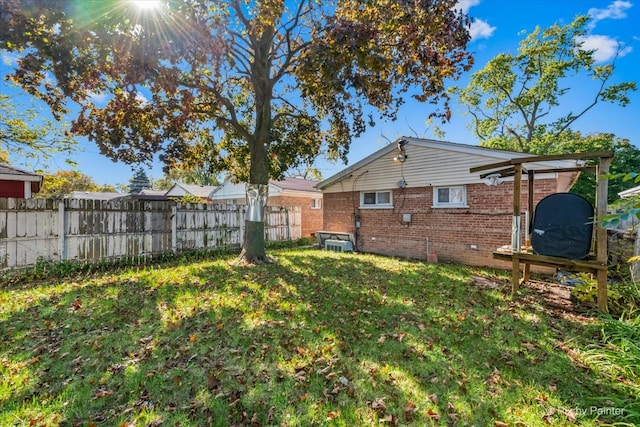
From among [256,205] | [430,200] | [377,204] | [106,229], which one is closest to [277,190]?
[377,204]

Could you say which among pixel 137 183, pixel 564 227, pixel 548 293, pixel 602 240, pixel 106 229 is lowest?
pixel 548 293

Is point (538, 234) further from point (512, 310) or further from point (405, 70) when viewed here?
point (405, 70)

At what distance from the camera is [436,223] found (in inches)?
371

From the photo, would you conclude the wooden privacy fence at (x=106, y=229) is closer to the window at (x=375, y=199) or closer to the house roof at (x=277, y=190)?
the house roof at (x=277, y=190)

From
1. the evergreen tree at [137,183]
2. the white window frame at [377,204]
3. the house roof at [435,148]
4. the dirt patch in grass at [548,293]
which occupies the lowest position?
the dirt patch in grass at [548,293]

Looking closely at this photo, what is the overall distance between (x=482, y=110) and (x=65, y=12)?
89.3ft

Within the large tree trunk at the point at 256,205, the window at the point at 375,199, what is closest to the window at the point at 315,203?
the window at the point at 375,199

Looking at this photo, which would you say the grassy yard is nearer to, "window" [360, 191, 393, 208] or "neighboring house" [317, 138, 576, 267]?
"neighboring house" [317, 138, 576, 267]

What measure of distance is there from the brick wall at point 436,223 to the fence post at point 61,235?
30.3 feet

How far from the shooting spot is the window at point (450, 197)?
29.1 ft

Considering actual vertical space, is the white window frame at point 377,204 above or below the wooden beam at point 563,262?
above

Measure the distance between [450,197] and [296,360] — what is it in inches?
312

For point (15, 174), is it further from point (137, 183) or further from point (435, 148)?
point (137, 183)

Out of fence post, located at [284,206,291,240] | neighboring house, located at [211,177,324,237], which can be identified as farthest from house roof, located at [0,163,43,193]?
fence post, located at [284,206,291,240]
